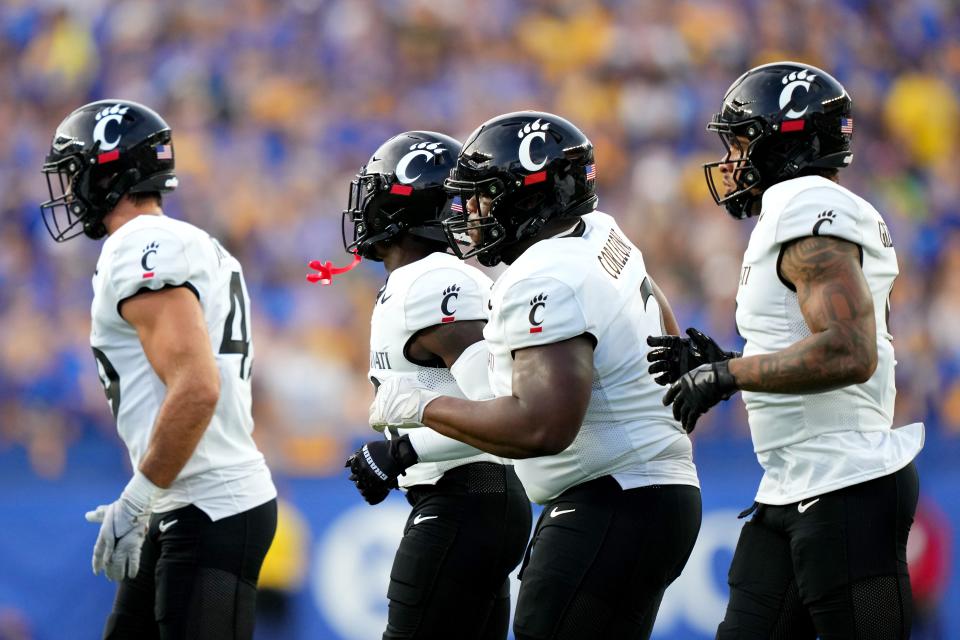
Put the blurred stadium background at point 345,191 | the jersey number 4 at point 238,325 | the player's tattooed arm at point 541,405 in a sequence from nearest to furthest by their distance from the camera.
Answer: the player's tattooed arm at point 541,405 < the jersey number 4 at point 238,325 < the blurred stadium background at point 345,191

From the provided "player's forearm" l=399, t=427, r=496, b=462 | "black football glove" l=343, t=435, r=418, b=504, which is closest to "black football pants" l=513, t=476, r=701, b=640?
"player's forearm" l=399, t=427, r=496, b=462

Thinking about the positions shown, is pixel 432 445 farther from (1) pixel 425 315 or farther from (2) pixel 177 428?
(2) pixel 177 428

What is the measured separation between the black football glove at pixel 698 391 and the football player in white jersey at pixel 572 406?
0.64 feet

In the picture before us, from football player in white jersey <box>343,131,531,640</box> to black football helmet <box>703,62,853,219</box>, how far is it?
972mm

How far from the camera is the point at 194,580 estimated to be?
14.1ft

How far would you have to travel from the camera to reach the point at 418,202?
4.70 meters

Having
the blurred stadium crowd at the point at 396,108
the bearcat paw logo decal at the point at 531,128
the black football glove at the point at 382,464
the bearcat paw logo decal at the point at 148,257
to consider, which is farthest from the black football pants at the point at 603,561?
the blurred stadium crowd at the point at 396,108

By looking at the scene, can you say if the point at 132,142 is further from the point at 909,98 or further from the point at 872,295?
the point at 909,98

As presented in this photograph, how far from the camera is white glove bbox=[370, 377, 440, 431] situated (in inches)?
150

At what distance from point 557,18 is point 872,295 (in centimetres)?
843

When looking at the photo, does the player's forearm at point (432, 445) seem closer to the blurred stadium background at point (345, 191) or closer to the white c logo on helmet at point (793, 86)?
the white c logo on helmet at point (793, 86)

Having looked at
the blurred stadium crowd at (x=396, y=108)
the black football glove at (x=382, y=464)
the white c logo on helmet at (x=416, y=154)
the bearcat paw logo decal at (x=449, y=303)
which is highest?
the blurred stadium crowd at (x=396, y=108)

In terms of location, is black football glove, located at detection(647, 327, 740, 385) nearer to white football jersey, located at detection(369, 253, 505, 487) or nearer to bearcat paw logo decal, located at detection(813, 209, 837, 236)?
bearcat paw logo decal, located at detection(813, 209, 837, 236)

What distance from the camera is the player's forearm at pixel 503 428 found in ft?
11.5
